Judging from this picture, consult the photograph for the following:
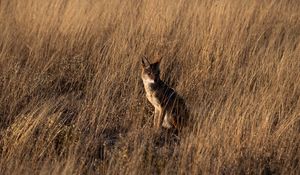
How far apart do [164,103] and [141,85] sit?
0.92 meters

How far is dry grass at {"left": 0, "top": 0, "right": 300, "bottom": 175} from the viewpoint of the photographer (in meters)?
3.88

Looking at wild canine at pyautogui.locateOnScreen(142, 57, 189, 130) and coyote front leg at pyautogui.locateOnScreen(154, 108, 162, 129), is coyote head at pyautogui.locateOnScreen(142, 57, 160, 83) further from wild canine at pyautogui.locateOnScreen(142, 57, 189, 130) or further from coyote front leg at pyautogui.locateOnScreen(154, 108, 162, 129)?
coyote front leg at pyautogui.locateOnScreen(154, 108, 162, 129)

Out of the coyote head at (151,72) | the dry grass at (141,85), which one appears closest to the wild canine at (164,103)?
the coyote head at (151,72)

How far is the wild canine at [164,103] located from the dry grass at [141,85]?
0.53ft

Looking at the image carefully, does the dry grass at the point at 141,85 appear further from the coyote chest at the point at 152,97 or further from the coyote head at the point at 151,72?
the coyote head at the point at 151,72

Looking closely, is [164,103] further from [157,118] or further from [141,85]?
[141,85]

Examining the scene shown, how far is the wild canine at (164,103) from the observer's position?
470 cm

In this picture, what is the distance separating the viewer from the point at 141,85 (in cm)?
568

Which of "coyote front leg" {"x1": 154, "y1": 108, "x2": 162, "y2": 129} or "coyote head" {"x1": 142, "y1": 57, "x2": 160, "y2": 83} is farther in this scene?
"coyote head" {"x1": 142, "y1": 57, "x2": 160, "y2": 83}

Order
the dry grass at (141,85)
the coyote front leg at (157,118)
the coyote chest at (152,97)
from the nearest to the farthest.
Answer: the dry grass at (141,85), the coyote front leg at (157,118), the coyote chest at (152,97)

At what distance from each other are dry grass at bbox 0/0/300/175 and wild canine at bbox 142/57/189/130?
0.16 meters

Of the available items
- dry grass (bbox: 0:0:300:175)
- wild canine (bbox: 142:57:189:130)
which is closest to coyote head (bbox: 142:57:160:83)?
wild canine (bbox: 142:57:189:130)

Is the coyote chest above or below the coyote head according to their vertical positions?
below

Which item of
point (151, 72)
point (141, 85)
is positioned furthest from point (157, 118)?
point (141, 85)
